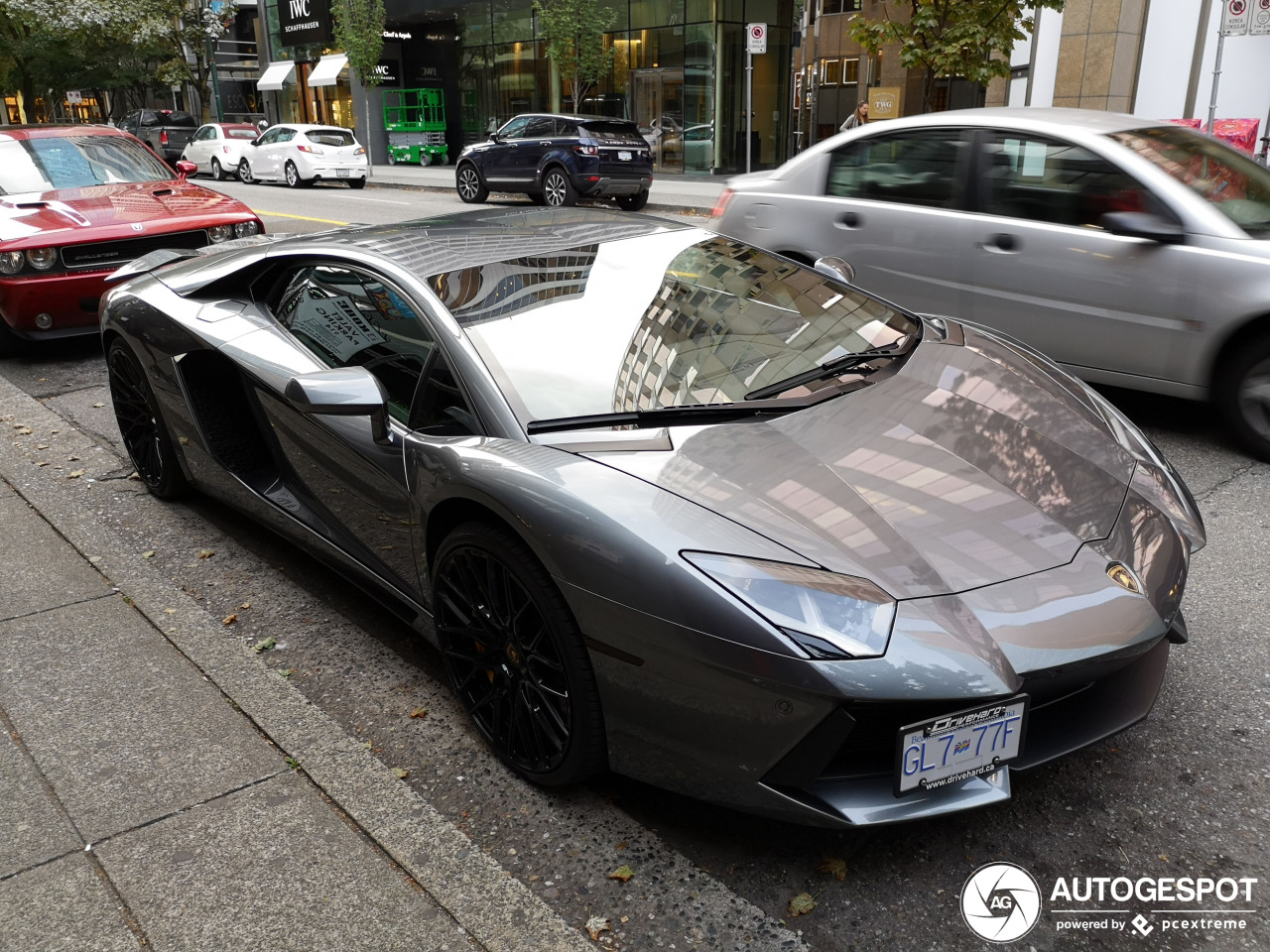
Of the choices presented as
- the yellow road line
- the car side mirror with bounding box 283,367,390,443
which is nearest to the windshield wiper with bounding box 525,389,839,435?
the car side mirror with bounding box 283,367,390,443

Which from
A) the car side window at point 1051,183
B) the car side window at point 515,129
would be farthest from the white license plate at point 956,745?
the car side window at point 515,129

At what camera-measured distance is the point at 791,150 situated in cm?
2855

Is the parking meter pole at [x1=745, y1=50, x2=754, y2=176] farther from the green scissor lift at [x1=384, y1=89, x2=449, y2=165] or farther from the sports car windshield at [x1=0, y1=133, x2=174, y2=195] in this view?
the sports car windshield at [x1=0, y1=133, x2=174, y2=195]

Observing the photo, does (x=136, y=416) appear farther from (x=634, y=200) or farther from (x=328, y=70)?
(x=328, y=70)

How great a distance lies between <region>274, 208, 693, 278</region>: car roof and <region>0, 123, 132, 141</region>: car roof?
5.96m

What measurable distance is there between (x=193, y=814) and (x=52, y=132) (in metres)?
8.08

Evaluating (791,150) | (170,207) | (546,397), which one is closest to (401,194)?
(791,150)

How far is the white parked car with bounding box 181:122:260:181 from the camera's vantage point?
1053 inches

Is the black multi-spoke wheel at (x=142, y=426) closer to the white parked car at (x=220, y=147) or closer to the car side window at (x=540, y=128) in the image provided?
the car side window at (x=540, y=128)

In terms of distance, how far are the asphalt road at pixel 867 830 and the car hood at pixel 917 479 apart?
0.53m

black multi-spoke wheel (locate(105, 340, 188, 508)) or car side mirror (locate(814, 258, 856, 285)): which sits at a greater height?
car side mirror (locate(814, 258, 856, 285))

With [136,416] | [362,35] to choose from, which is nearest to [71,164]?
[136,416]

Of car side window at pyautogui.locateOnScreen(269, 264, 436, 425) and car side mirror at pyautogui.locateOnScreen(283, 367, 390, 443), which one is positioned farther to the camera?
car side window at pyautogui.locateOnScreen(269, 264, 436, 425)

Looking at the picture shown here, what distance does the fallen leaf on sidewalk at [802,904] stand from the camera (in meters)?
2.29
